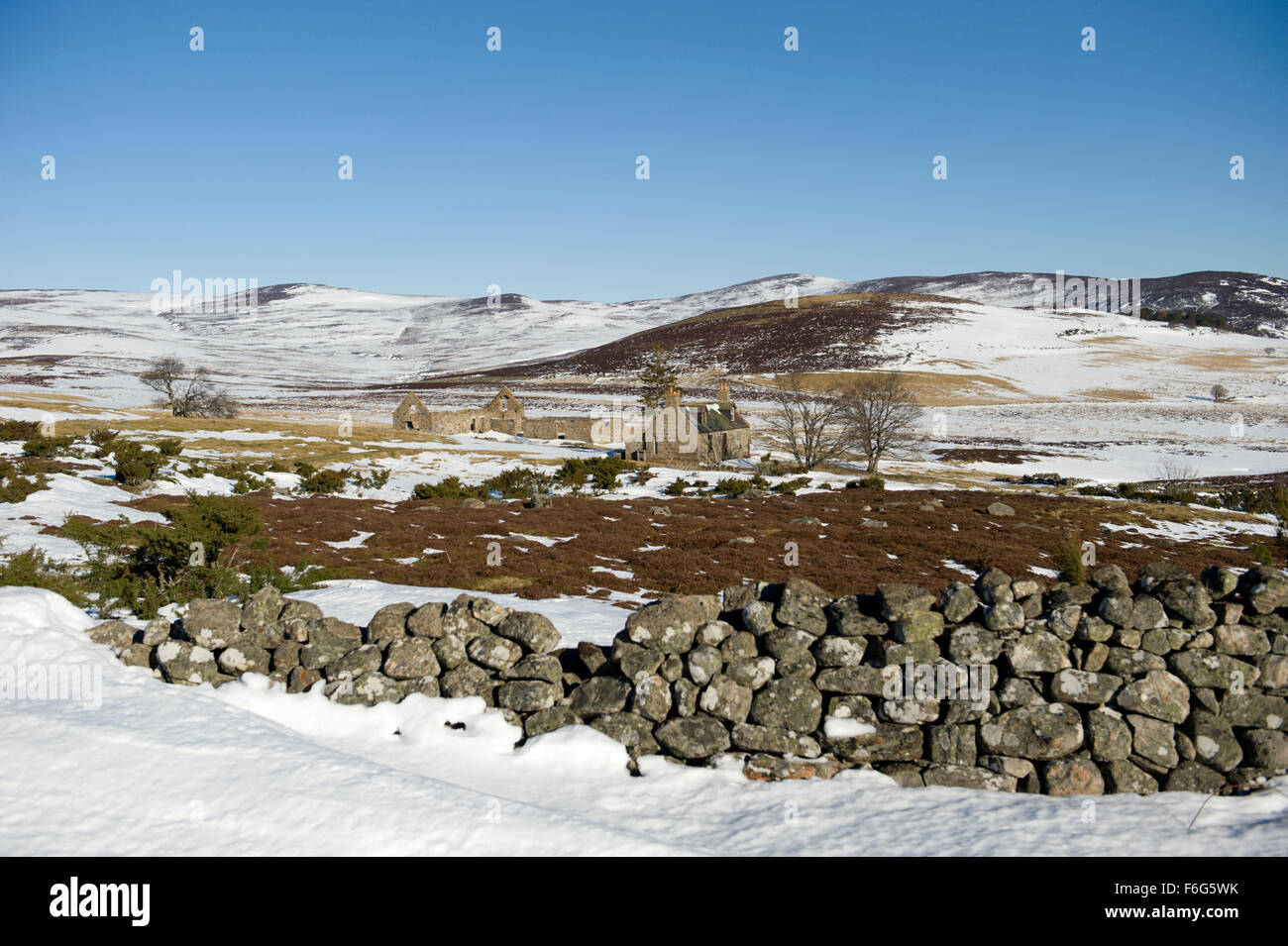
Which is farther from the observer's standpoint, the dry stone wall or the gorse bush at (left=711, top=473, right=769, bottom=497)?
the gorse bush at (left=711, top=473, right=769, bottom=497)

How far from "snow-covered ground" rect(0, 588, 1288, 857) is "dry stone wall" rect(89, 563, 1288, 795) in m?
0.33

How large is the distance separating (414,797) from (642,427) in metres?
66.6

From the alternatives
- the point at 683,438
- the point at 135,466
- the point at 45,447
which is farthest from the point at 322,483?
the point at 683,438

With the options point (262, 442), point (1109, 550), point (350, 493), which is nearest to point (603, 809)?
point (1109, 550)

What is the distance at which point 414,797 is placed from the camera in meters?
6.71

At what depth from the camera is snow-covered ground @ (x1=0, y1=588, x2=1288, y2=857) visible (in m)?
6.16

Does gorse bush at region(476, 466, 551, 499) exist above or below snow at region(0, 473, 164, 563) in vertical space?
below

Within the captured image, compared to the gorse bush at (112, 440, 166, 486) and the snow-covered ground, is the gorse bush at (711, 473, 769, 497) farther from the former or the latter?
the snow-covered ground

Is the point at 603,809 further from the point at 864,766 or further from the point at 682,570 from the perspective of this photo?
the point at 682,570

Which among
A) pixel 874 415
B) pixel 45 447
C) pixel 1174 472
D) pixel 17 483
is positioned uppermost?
pixel 874 415

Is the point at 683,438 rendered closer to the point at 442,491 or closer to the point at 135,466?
the point at 442,491

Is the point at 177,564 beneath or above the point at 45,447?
beneath

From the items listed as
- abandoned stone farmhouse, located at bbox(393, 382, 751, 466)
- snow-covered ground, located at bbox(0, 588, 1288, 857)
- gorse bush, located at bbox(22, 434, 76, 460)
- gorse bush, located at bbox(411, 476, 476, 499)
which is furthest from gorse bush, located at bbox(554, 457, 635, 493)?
snow-covered ground, located at bbox(0, 588, 1288, 857)

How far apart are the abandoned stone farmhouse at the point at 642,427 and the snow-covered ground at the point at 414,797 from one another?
48736 mm
